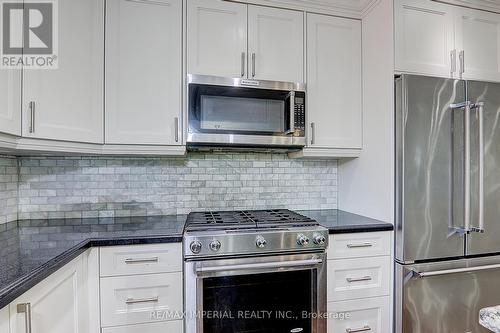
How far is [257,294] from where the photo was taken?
1638mm

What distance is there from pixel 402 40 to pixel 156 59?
5.14ft

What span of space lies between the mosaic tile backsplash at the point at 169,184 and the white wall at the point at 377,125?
0.37m

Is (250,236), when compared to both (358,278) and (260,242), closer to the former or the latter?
(260,242)

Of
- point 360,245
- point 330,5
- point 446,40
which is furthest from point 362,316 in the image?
point 330,5

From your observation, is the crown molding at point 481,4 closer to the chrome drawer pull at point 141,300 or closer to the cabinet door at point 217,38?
the cabinet door at point 217,38

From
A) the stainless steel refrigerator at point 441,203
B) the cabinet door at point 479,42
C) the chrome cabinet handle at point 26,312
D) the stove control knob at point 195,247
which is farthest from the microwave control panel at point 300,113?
the chrome cabinet handle at point 26,312

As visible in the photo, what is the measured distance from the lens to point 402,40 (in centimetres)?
186

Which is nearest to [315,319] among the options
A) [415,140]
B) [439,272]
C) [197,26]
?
[439,272]

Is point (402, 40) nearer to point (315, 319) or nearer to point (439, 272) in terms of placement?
point (439, 272)

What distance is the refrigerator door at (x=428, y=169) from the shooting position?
175 centimetres

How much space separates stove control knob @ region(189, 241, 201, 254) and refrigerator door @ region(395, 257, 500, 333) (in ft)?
4.03

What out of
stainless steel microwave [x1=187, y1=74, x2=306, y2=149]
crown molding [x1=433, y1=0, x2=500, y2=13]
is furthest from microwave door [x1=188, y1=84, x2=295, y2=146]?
crown molding [x1=433, y1=0, x2=500, y2=13]

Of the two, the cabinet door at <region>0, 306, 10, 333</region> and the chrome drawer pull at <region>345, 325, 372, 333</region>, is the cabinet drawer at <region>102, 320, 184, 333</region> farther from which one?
the chrome drawer pull at <region>345, 325, 372, 333</region>

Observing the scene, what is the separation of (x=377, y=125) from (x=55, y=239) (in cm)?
200
